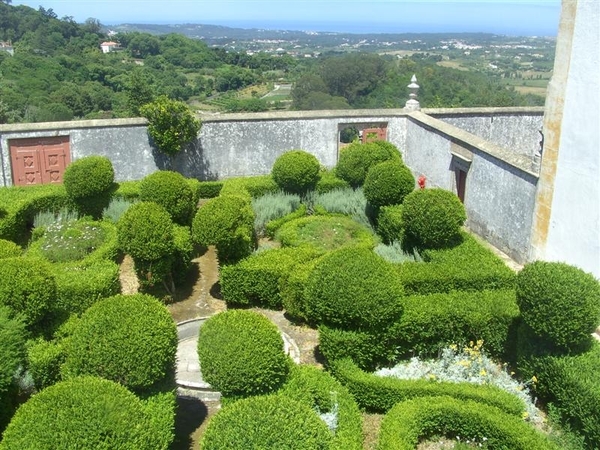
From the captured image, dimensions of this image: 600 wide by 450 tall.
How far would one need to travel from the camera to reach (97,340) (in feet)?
20.8

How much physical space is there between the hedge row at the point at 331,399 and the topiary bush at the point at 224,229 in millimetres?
3356

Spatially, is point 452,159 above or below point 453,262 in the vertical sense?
above

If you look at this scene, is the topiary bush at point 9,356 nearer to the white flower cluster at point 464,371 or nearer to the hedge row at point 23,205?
the white flower cluster at point 464,371

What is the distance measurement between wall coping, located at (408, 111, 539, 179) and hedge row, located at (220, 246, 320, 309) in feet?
13.3

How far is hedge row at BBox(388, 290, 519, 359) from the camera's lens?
8.20 metres

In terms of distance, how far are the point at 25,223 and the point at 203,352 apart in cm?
841

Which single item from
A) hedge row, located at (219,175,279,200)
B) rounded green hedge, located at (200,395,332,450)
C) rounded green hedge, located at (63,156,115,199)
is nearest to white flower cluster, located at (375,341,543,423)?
rounded green hedge, located at (200,395,332,450)

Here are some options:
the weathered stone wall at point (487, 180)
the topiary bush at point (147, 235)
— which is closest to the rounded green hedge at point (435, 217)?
the weathered stone wall at point (487, 180)

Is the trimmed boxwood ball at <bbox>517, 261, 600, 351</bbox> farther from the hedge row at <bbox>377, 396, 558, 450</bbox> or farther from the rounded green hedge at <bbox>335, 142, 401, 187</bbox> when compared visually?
the rounded green hedge at <bbox>335, 142, 401, 187</bbox>

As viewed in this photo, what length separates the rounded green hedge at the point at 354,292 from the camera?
765 centimetres

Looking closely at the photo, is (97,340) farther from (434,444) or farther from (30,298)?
(434,444)

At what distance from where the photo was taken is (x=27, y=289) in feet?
24.3

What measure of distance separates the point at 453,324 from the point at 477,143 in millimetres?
5601

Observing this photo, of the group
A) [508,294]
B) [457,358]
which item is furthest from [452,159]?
[457,358]
